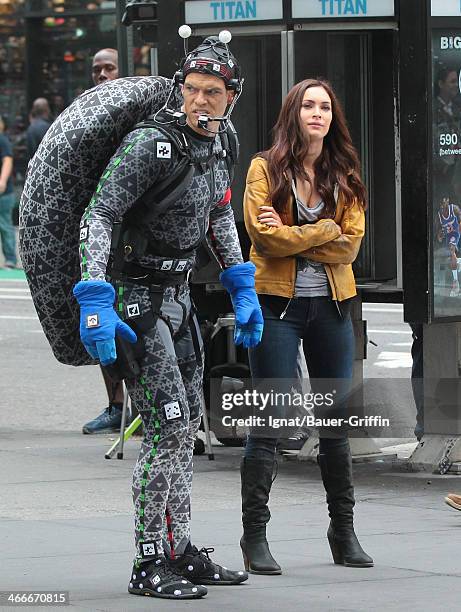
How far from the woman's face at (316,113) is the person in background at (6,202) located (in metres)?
15.1

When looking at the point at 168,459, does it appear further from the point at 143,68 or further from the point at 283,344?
the point at 143,68

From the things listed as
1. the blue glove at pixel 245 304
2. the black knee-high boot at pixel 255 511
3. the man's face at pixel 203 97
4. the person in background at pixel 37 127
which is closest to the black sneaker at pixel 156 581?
the black knee-high boot at pixel 255 511

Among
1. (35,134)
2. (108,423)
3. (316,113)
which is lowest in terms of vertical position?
(108,423)

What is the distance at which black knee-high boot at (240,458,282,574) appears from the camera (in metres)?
6.46

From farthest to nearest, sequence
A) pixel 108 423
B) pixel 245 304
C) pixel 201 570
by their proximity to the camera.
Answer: pixel 108 423, pixel 245 304, pixel 201 570

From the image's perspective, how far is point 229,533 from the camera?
7344mm

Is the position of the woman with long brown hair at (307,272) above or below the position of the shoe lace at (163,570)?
above

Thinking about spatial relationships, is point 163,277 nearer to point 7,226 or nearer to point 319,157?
point 319,157

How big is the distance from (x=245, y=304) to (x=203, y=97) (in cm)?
84

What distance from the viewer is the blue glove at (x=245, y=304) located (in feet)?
20.8

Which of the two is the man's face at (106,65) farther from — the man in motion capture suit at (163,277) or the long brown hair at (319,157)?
the man in motion capture suit at (163,277)

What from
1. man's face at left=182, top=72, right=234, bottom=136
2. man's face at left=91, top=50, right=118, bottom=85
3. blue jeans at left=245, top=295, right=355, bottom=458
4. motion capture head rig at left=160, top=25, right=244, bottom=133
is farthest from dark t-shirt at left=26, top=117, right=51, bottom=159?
man's face at left=182, top=72, right=234, bottom=136

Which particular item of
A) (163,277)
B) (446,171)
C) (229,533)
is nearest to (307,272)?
(163,277)

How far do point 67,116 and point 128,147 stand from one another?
10.3 inches
